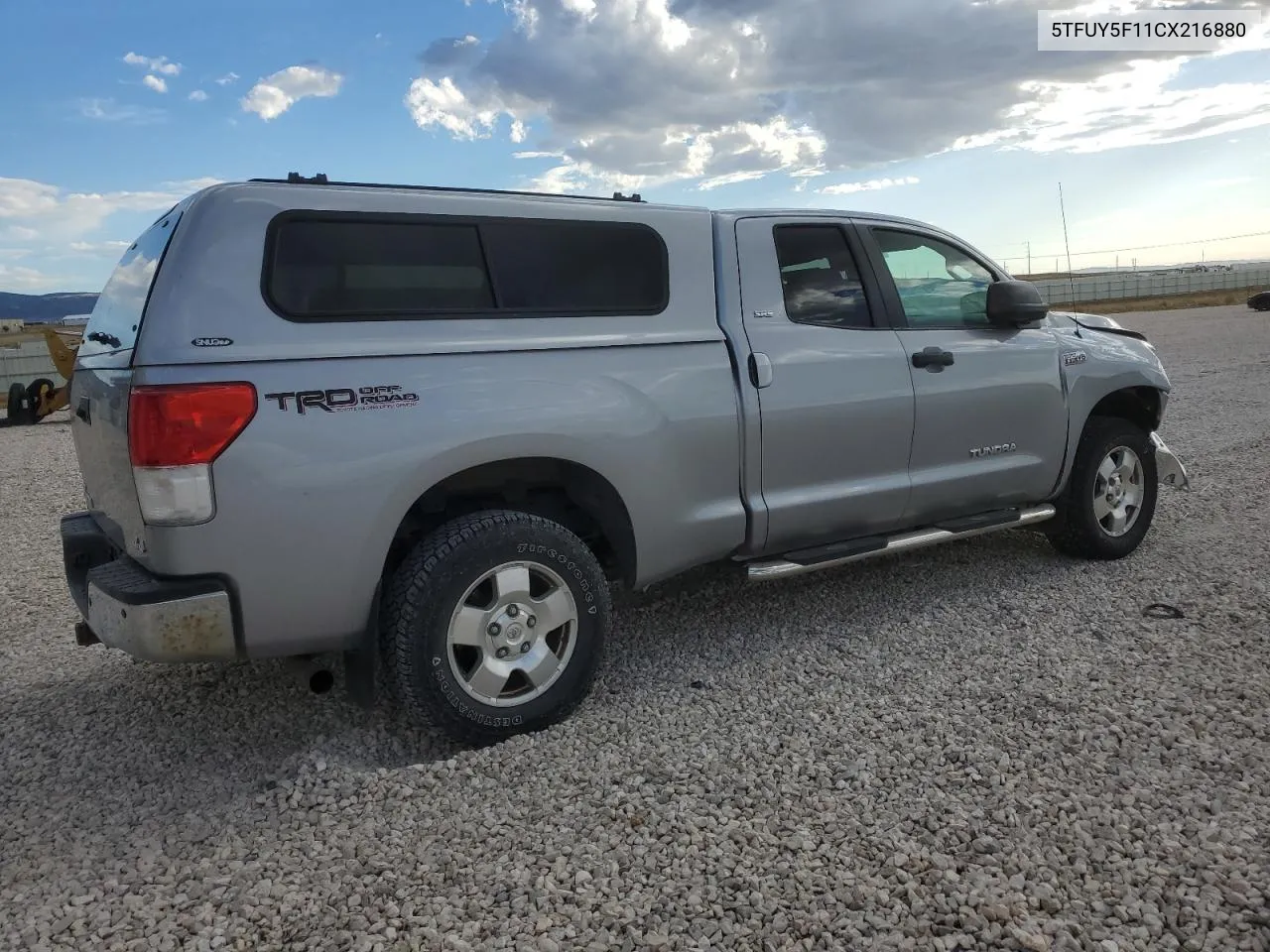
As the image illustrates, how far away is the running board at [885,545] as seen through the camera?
159 inches

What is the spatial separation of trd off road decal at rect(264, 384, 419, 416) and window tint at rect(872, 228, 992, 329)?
2.59m

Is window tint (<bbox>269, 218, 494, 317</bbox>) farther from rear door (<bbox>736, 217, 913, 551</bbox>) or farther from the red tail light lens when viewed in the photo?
rear door (<bbox>736, 217, 913, 551</bbox>)

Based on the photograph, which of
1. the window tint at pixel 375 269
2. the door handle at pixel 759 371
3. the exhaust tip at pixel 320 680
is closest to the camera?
the window tint at pixel 375 269

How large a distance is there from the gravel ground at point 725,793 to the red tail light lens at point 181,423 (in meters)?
1.16

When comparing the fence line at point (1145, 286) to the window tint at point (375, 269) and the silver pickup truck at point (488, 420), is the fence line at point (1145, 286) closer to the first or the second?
the silver pickup truck at point (488, 420)

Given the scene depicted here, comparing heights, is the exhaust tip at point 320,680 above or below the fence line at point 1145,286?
below

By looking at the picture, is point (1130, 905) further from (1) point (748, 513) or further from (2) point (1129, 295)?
(2) point (1129, 295)

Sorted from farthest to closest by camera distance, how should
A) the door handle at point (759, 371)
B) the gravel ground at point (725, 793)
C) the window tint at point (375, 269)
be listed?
the door handle at point (759, 371), the window tint at point (375, 269), the gravel ground at point (725, 793)

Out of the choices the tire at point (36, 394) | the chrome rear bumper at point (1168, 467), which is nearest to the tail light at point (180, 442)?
the chrome rear bumper at point (1168, 467)

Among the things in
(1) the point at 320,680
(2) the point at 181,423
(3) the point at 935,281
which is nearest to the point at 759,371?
(3) the point at 935,281

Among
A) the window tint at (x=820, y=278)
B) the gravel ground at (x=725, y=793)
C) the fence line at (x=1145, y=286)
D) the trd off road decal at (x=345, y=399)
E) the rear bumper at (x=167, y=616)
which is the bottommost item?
the gravel ground at (x=725, y=793)

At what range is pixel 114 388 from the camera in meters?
3.01

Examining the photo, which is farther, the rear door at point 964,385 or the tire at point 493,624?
the rear door at point 964,385

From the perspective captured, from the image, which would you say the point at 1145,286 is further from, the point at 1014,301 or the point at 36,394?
the point at 1014,301
